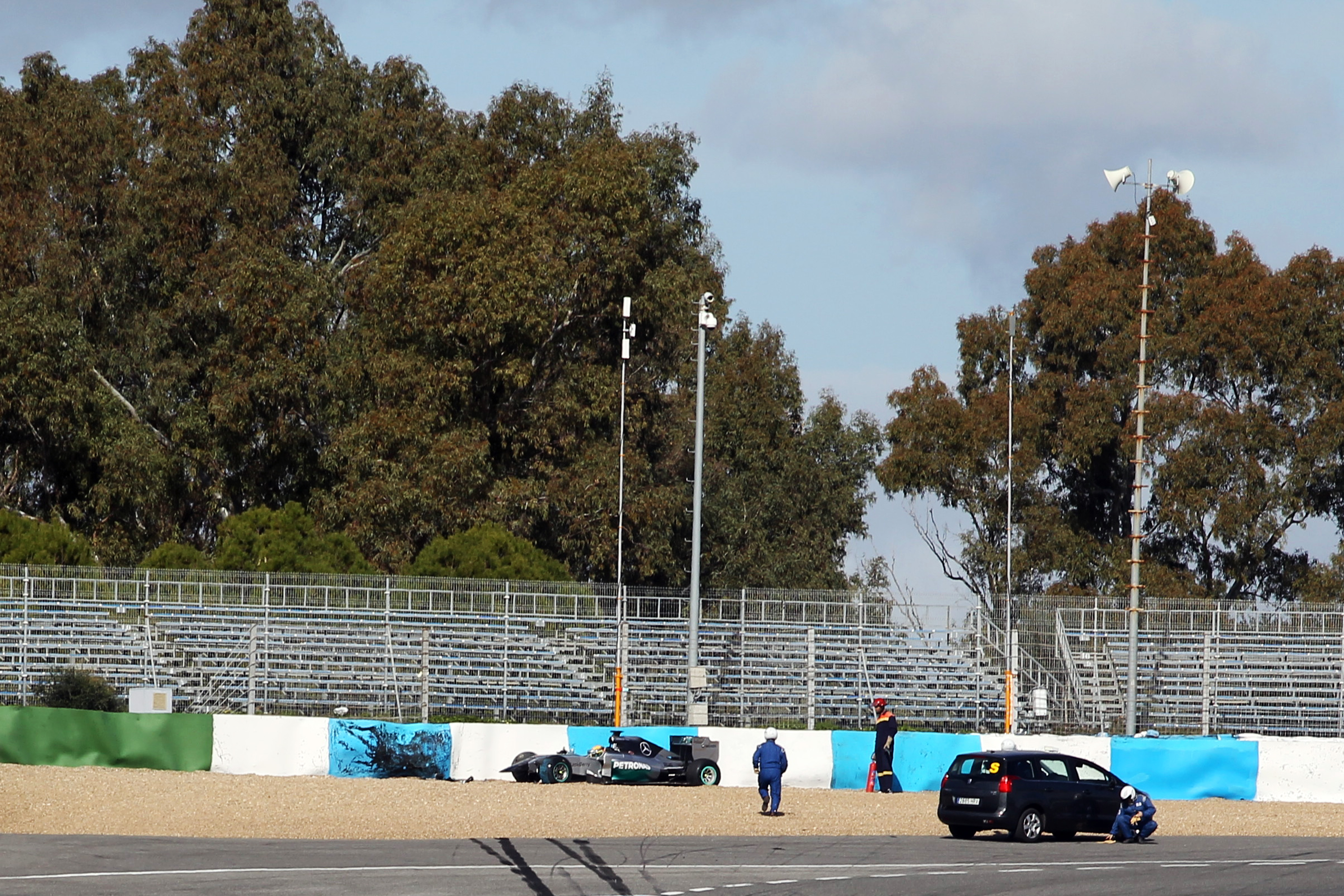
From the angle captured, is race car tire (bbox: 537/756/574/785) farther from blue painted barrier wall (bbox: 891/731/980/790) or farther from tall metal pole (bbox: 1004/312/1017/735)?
tall metal pole (bbox: 1004/312/1017/735)

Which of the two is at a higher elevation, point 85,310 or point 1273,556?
point 85,310

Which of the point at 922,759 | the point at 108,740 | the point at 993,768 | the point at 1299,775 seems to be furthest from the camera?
the point at 108,740

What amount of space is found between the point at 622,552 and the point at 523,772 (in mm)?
21370

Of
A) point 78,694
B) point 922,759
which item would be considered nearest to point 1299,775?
point 922,759

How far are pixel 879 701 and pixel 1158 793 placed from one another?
4.66 m

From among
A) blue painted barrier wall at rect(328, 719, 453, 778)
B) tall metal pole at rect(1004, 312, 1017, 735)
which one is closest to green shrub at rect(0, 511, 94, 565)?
blue painted barrier wall at rect(328, 719, 453, 778)

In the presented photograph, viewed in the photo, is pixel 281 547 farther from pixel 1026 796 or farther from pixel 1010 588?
pixel 1026 796

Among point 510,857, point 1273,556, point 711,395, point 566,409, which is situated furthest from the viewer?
point 711,395

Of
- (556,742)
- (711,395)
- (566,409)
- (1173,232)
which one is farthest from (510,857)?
(711,395)

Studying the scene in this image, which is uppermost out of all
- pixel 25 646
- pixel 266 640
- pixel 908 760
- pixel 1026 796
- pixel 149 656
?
pixel 266 640

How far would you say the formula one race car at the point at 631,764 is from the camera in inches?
1129

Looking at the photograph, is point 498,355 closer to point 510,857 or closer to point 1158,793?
point 1158,793

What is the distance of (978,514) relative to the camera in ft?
186

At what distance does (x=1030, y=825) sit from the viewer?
22.4 m
